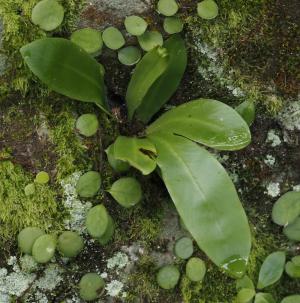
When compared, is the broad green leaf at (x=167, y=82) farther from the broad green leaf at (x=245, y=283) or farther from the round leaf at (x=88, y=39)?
the broad green leaf at (x=245, y=283)

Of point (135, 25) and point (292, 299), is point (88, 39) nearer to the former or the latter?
point (135, 25)

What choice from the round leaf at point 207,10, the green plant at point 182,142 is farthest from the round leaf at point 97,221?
the round leaf at point 207,10

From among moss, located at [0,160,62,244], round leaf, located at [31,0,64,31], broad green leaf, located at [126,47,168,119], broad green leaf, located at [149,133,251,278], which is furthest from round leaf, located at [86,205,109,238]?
round leaf, located at [31,0,64,31]

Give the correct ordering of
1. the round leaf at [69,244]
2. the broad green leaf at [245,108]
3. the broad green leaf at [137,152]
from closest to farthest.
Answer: the broad green leaf at [137,152], the round leaf at [69,244], the broad green leaf at [245,108]

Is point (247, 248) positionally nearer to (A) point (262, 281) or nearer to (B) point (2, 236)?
(A) point (262, 281)

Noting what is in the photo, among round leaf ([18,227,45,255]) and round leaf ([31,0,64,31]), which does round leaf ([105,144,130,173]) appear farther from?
round leaf ([31,0,64,31])

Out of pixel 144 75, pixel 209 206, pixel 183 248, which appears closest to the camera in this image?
pixel 209 206

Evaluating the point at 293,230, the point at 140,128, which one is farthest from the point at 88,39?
the point at 293,230
